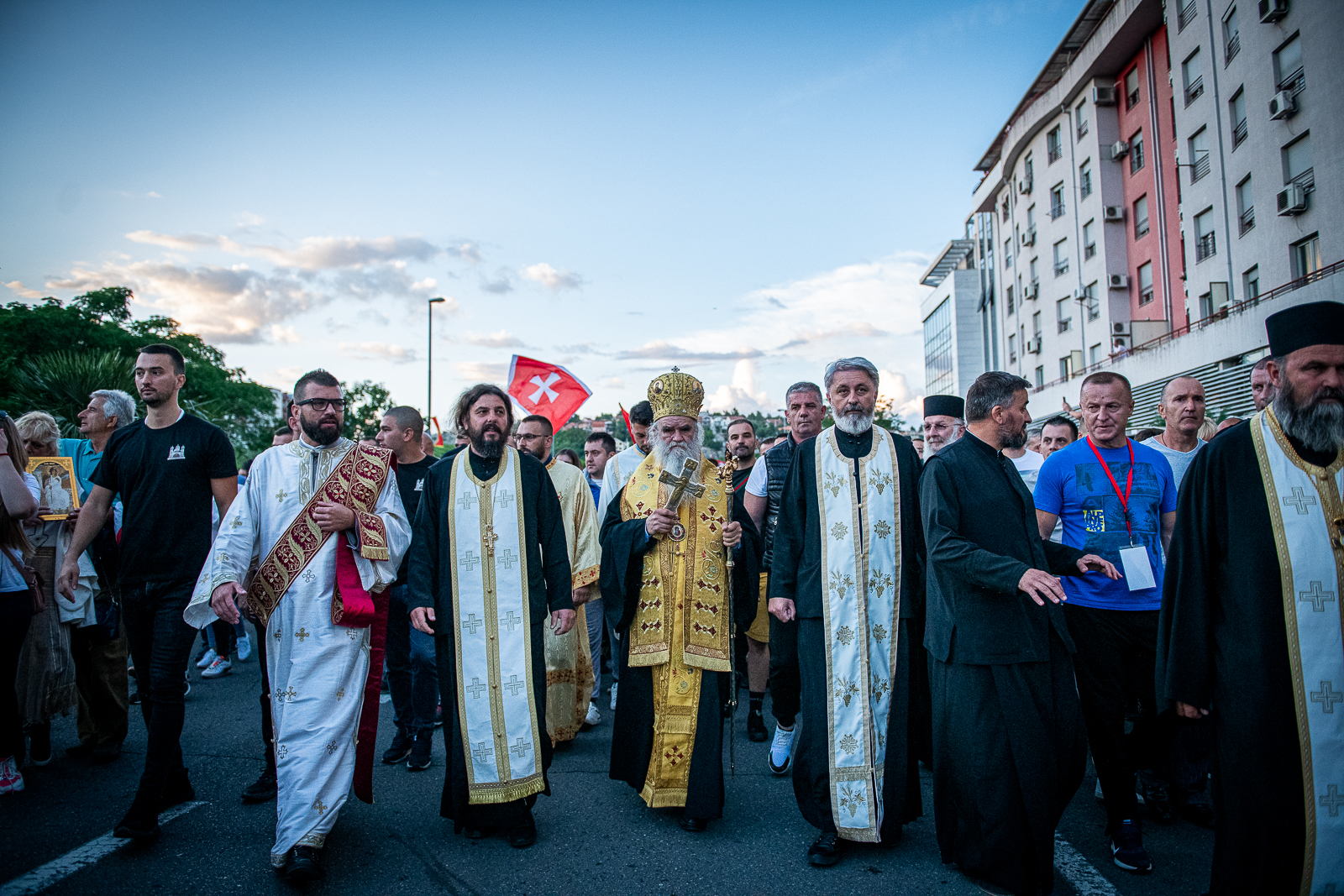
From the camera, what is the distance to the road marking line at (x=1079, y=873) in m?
3.35

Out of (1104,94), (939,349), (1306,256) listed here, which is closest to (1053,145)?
(1104,94)

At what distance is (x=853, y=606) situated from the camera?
396cm

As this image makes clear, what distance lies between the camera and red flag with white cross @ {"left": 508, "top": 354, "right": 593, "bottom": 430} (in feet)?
31.9

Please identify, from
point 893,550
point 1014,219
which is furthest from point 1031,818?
point 1014,219

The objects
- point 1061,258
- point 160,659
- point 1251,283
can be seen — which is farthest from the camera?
point 1061,258

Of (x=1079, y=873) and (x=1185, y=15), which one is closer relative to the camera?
(x=1079, y=873)

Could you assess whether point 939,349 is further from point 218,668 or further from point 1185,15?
point 218,668

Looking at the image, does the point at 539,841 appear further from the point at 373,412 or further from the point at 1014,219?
the point at 1014,219

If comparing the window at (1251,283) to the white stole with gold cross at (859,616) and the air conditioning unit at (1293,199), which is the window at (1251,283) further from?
the white stole with gold cross at (859,616)

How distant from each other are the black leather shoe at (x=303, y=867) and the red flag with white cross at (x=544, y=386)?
6.54m

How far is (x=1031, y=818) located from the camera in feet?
10.7

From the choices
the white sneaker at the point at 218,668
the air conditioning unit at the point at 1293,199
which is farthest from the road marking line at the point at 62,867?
the air conditioning unit at the point at 1293,199

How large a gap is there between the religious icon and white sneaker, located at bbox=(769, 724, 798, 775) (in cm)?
480

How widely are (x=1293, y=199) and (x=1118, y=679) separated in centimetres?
1876
